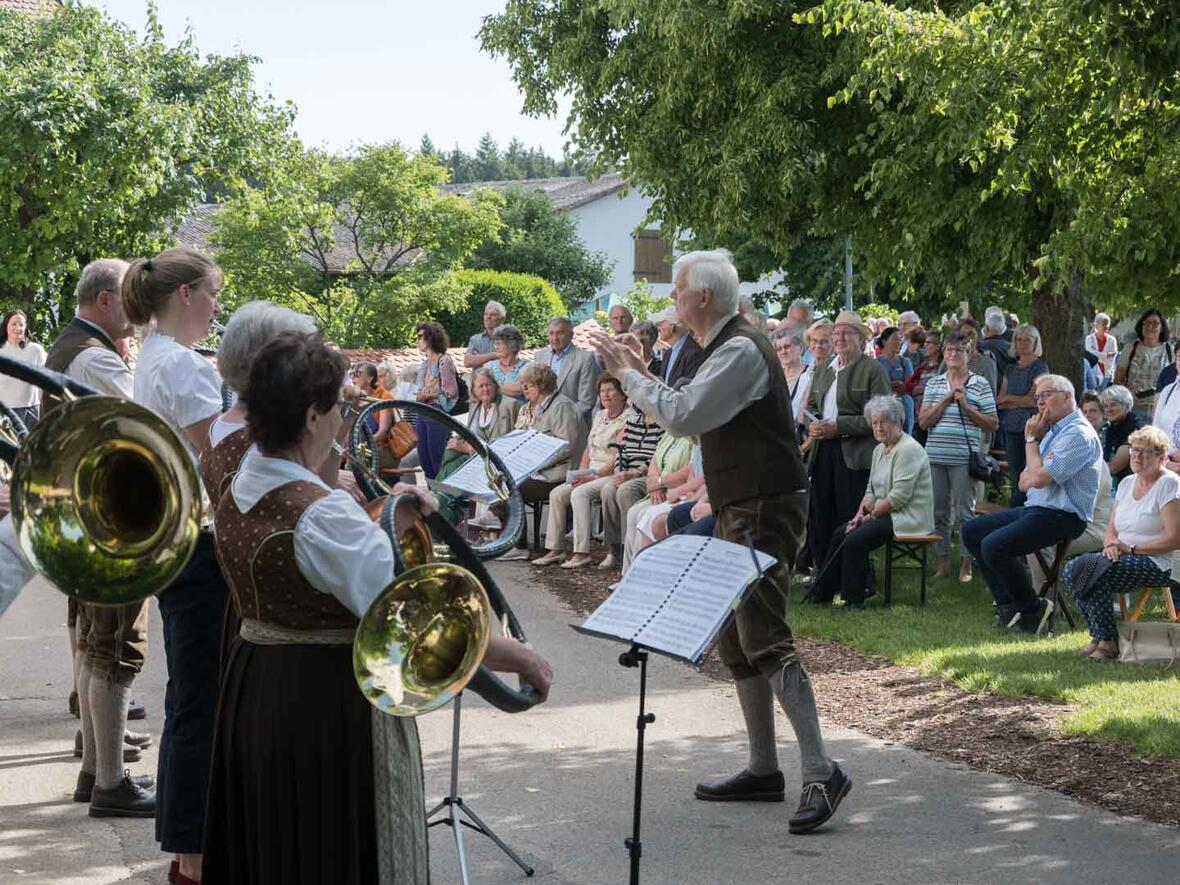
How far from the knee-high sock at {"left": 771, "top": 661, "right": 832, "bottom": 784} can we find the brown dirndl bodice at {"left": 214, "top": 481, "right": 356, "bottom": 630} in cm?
281

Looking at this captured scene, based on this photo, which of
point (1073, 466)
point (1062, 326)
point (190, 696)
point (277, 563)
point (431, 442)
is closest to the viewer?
point (277, 563)

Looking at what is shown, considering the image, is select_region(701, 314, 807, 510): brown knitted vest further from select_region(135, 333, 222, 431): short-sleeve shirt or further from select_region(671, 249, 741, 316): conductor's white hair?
select_region(135, 333, 222, 431): short-sleeve shirt

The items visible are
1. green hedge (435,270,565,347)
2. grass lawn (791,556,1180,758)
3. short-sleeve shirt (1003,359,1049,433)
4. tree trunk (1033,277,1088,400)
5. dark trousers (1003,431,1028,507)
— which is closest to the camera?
grass lawn (791,556,1180,758)

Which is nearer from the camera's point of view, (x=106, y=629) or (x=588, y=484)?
(x=106, y=629)

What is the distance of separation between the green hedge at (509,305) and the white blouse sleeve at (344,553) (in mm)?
37742

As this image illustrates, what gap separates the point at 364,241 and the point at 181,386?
30713mm

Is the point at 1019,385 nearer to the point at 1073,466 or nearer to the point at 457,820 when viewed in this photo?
the point at 1073,466

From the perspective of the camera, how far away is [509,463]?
257 inches

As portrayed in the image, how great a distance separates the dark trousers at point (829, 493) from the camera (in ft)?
38.1

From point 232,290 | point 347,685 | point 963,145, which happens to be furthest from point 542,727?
point 232,290

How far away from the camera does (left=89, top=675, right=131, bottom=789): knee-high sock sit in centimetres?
611

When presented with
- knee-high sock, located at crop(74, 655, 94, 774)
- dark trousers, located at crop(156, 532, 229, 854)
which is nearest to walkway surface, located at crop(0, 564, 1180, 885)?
knee-high sock, located at crop(74, 655, 94, 774)

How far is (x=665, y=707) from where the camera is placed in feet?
26.9

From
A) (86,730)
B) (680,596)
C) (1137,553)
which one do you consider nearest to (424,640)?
(680,596)
